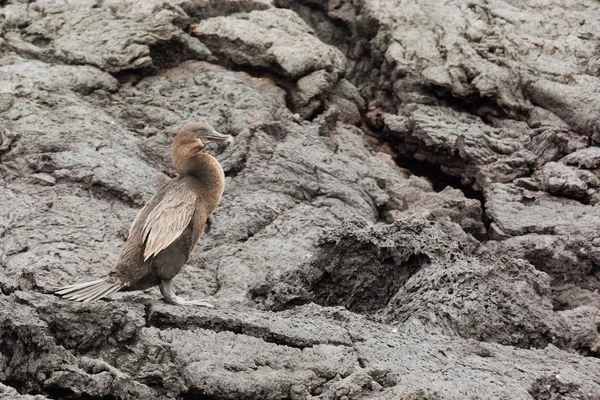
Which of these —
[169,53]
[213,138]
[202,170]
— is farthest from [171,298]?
[169,53]

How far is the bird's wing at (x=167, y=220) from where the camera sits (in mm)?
7578

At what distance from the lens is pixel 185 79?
12344 millimetres

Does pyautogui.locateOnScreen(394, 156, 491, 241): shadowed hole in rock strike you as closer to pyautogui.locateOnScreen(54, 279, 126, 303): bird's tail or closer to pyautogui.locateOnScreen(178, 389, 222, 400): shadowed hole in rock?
pyautogui.locateOnScreen(54, 279, 126, 303): bird's tail

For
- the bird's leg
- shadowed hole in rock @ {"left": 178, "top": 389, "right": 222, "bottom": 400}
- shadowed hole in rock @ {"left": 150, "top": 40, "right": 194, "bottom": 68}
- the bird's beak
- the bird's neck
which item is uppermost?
the bird's beak

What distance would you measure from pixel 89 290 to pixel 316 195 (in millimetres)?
3866

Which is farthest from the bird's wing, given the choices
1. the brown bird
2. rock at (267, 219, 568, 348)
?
rock at (267, 219, 568, 348)

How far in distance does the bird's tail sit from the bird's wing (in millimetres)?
339

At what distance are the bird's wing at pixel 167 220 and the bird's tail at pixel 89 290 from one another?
339 millimetres

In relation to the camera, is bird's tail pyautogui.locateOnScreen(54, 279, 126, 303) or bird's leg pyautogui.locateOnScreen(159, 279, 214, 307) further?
bird's leg pyautogui.locateOnScreen(159, 279, 214, 307)

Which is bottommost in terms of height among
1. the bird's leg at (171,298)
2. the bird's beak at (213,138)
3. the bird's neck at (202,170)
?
the bird's leg at (171,298)

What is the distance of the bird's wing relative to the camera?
7578 millimetres

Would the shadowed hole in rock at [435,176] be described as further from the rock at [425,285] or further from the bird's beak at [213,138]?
the bird's beak at [213,138]

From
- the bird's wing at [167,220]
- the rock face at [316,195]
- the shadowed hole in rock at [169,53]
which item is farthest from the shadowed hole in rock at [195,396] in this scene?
the shadowed hole in rock at [169,53]

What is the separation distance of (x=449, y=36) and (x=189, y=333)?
764 cm
